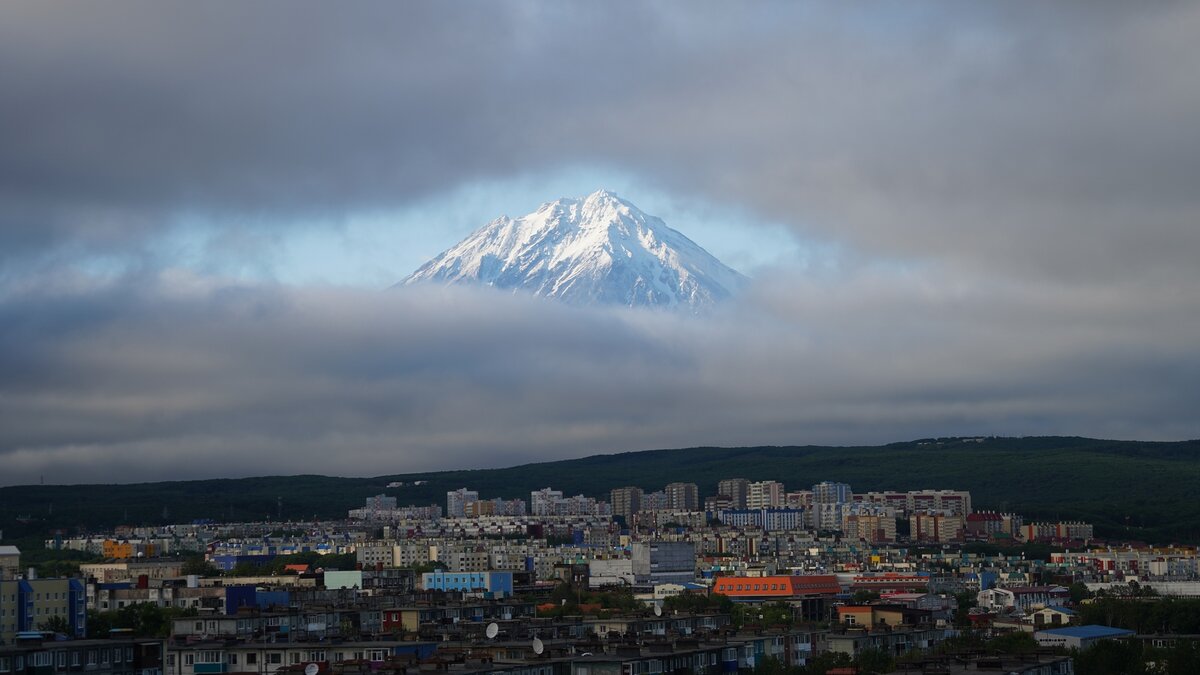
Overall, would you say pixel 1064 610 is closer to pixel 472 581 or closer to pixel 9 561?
pixel 472 581

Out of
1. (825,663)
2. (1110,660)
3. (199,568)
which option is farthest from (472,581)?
(825,663)

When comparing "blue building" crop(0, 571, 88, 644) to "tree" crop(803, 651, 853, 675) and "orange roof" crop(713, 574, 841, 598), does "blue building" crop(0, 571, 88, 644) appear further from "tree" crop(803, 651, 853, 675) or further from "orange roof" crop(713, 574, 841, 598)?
"orange roof" crop(713, 574, 841, 598)

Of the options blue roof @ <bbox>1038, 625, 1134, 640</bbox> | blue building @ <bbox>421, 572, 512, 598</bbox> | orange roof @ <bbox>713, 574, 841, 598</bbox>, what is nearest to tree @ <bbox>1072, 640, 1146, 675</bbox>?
blue roof @ <bbox>1038, 625, 1134, 640</bbox>

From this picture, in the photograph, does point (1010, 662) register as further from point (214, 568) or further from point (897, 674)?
point (214, 568)

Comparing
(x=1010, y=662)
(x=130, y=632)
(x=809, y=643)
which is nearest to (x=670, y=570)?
(x=809, y=643)

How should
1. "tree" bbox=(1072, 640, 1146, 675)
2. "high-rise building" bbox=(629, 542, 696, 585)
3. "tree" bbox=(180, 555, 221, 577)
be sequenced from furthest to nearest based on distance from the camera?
"high-rise building" bbox=(629, 542, 696, 585), "tree" bbox=(180, 555, 221, 577), "tree" bbox=(1072, 640, 1146, 675)

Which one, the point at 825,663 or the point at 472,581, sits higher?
the point at 825,663

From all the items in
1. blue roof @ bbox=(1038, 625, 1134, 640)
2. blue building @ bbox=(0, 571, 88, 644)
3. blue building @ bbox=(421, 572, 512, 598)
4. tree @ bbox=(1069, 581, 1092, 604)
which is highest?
blue building @ bbox=(0, 571, 88, 644)

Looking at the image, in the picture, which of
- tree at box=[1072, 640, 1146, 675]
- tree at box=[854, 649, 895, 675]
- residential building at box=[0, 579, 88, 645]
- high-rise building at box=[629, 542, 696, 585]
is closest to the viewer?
tree at box=[854, 649, 895, 675]

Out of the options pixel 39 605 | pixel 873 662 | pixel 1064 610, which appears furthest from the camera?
pixel 1064 610
